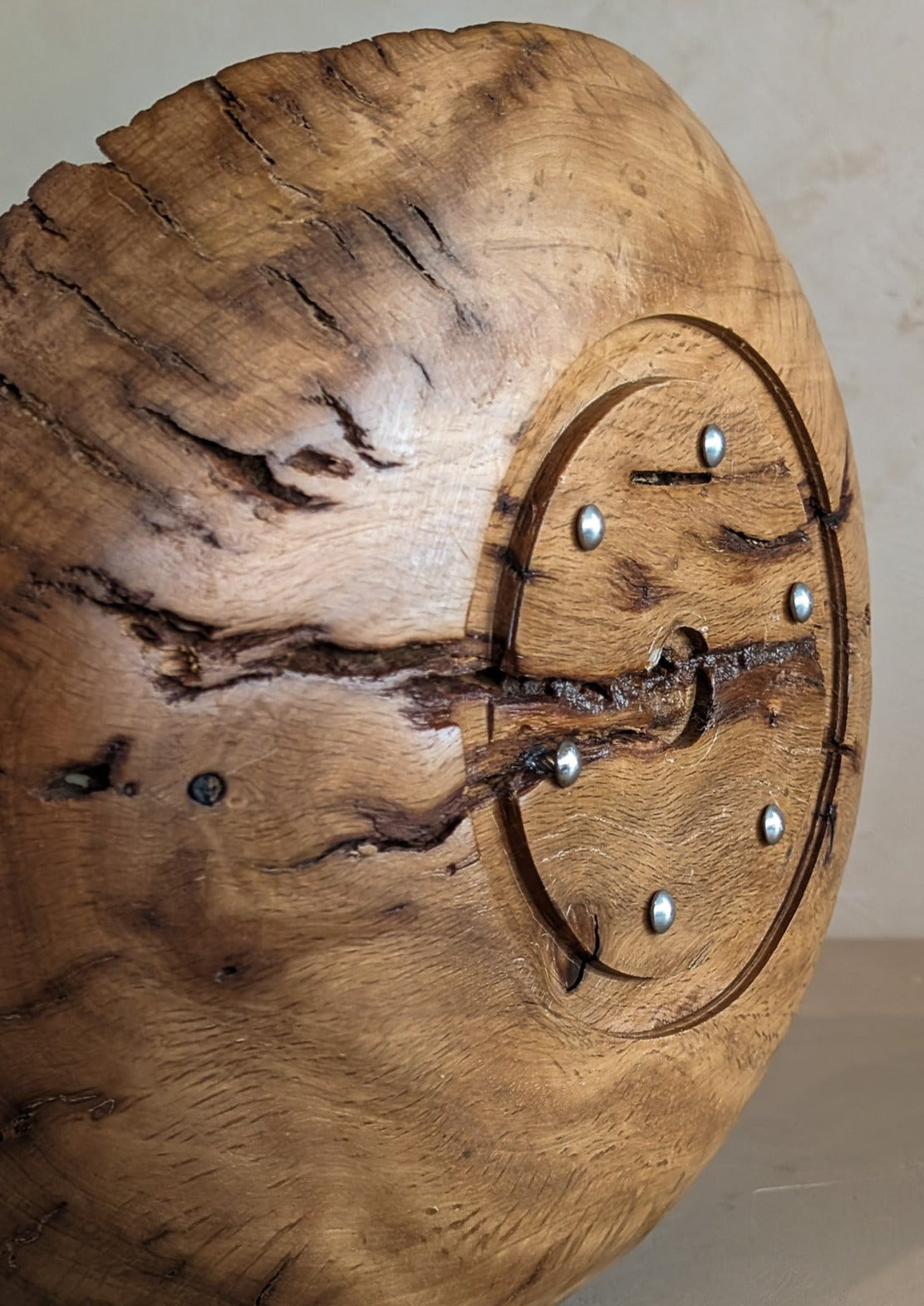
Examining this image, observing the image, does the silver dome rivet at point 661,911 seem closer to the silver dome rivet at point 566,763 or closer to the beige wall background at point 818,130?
the silver dome rivet at point 566,763

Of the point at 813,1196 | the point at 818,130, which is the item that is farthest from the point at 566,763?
the point at 818,130

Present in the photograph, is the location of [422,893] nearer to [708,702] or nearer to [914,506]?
[708,702]

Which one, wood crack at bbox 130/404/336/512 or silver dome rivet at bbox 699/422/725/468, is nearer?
wood crack at bbox 130/404/336/512

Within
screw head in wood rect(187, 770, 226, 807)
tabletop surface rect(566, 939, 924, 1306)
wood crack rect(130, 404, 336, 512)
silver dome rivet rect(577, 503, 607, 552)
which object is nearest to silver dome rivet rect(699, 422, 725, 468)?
silver dome rivet rect(577, 503, 607, 552)

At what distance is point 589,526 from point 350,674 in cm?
23

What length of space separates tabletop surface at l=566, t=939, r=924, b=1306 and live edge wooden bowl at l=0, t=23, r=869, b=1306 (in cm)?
26

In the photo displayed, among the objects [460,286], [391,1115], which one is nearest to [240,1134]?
[391,1115]

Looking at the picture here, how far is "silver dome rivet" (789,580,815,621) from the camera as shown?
128 centimetres

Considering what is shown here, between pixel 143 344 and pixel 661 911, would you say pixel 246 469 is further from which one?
pixel 661 911

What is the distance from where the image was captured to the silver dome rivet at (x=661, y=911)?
1.14m

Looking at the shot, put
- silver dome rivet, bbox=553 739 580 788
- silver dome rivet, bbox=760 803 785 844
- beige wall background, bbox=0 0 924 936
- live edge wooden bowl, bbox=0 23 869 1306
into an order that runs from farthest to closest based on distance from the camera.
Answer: beige wall background, bbox=0 0 924 936
silver dome rivet, bbox=760 803 785 844
silver dome rivet, bbox=553 739 580 788
live edge wooden bowl, bbox=0 23 869 1306

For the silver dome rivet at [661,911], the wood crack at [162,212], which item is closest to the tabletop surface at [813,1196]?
the silver dome rivet at [661,911]

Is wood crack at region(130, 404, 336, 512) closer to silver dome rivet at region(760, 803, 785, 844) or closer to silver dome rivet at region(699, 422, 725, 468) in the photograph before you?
silver dome rivet at region(699, 422, 725, 468)

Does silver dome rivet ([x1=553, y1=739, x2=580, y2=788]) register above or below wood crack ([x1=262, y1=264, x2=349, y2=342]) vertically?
below
